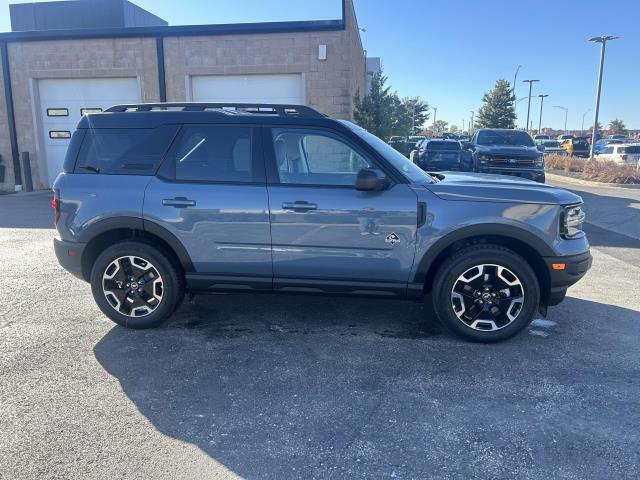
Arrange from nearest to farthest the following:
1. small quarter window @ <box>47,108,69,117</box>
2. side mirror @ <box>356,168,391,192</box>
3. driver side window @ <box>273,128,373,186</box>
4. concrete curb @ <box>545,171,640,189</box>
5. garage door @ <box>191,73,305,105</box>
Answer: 1. side mirror @ <box>356,168,391,192</box>
2. driver side window @ <box>273,128,373,186</box>
3. garage door @ <box>191,73,305,105</box>
4. small quarter window @ <box>47,108,69,117</box>
5. concrete curb @ <box>545,171,640,189</box>

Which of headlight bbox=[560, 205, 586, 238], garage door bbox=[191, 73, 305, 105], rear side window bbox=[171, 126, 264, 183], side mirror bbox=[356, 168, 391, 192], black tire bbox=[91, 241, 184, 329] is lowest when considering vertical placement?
black tire bbox=[91, 241, 184, 329]

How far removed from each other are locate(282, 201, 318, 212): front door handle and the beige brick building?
373 inches

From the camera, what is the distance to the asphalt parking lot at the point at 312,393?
277 cm

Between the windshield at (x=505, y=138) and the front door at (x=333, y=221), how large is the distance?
1325 centimetres

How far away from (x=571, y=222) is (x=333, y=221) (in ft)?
6.58

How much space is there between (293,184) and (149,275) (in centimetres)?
155

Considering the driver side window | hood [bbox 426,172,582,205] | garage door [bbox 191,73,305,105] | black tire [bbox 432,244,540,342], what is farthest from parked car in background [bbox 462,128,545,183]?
the driver side window

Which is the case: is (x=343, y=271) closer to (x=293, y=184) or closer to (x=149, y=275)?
(x=293, y=184)

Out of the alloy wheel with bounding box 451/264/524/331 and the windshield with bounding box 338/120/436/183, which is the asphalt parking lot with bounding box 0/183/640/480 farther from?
the windshield with bounding box 338/120/436/183

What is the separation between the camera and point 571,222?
4262mm

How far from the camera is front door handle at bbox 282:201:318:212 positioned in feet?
13.8

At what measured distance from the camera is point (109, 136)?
4594mm

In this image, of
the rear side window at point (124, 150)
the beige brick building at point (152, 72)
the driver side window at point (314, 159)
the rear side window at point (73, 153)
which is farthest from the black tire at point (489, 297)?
the beige brick building at point (152, 72)

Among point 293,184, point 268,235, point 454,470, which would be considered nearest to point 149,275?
point 268,235
